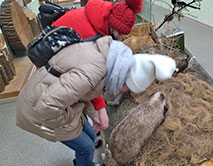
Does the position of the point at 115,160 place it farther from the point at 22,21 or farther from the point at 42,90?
the point at 22,21

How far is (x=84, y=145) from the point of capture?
122 cm

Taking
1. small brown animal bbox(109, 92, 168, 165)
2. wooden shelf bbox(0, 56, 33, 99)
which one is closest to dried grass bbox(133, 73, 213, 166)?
small brown animal bbox(109, 92, 168, 165)

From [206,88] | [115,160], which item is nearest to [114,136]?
[115,160]

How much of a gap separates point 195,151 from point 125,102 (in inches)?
37.5

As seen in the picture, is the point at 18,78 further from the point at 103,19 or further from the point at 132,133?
the point at 132,133

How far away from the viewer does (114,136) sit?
145 cm

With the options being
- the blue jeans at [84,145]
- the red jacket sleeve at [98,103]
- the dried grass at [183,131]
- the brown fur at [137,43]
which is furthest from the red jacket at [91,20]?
the brown fur at [137,43]

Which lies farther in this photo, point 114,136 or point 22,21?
point 22,21

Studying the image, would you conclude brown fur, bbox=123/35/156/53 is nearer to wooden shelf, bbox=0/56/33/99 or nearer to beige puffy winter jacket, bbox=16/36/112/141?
wooden shelf, bbox=0/56/33/99

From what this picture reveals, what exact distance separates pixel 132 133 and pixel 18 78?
1.96 m

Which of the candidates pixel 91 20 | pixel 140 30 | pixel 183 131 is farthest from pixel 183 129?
pixel 140 30

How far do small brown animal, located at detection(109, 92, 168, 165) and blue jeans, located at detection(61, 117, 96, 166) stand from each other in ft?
0.67

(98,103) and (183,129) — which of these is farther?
(183,129)

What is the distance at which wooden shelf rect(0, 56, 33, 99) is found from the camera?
2.42 metres
